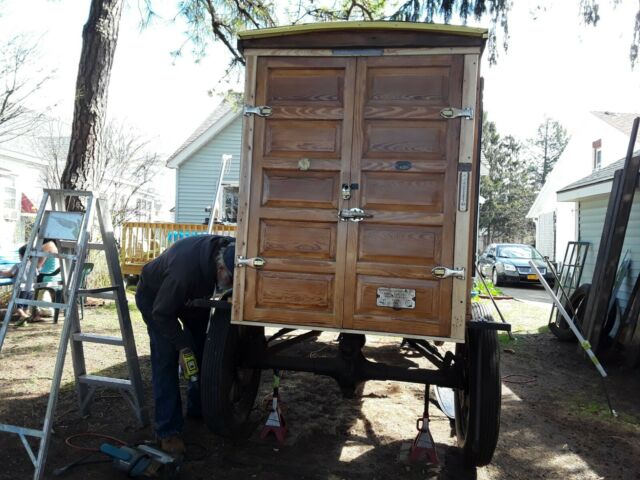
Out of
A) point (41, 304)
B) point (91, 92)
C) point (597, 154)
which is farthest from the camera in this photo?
point (597, 154)

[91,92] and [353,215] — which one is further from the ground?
[91,92]

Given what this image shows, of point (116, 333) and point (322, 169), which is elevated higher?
point (322, 169)

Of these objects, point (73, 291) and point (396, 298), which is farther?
point (73, 291)

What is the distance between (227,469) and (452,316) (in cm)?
184

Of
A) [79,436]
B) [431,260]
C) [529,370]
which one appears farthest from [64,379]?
[529,370]

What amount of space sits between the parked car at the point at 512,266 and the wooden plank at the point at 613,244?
407 inches

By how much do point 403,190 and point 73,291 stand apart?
232 cm

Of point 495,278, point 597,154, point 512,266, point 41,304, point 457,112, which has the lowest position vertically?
point 495,278

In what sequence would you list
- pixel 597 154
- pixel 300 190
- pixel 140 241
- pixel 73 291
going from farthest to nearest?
pixel 597 154 < pixel 140 241 < pixel 73 291 < pixel 300 190

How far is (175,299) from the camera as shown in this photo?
3559mm

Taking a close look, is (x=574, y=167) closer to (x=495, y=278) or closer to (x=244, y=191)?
(x=495, y=278)

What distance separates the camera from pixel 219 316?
11.8ft

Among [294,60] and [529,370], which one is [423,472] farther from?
[529,370]

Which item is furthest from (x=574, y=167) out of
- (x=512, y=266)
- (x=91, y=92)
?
(x=91, y=92)
